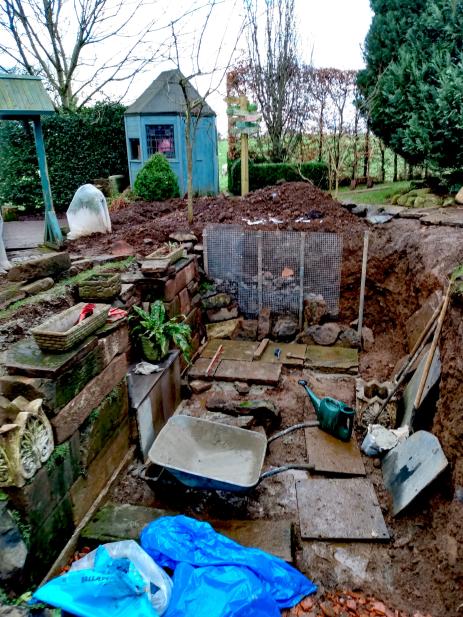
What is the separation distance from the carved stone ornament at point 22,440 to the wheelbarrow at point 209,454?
109 cm

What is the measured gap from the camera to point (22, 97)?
5867mm

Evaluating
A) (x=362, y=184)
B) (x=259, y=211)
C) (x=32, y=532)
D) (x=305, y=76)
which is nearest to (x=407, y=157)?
(x=362, y=184)

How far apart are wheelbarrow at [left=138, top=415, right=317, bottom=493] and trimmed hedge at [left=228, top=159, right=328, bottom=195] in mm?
8737

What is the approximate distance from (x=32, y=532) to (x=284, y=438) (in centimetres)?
292

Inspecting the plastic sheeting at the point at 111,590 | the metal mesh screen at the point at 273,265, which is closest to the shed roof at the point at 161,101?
the metal mesh screen at the point at 273,265

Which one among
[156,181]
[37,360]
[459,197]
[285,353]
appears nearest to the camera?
[37,360]

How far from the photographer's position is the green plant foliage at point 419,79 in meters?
8.28

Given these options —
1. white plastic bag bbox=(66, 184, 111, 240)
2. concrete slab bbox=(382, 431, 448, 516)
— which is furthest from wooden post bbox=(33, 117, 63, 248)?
concrete slab bbox=(382, 431, 448, 516)

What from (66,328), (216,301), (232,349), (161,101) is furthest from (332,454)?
(161,101)

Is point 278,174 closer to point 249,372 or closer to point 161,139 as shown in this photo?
point 161,139

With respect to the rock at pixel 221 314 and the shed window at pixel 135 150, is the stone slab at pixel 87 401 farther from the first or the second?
the shed window at pixel 135 150

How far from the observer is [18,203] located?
1247 cm

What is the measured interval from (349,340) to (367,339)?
1.10ft

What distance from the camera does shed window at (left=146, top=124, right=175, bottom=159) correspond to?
12250mm
